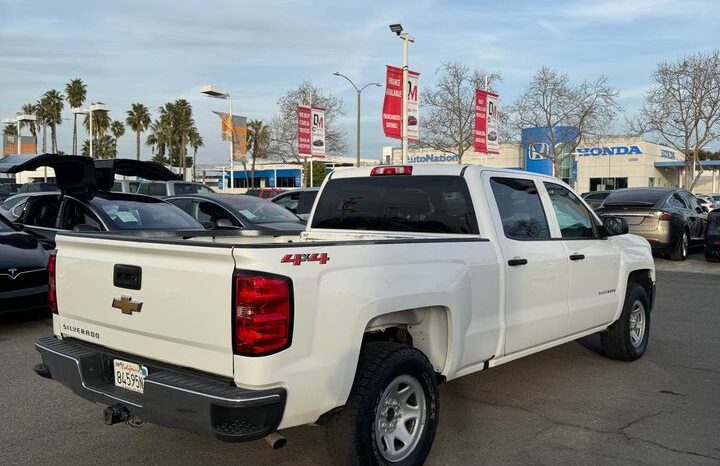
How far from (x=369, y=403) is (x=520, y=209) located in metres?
2.30

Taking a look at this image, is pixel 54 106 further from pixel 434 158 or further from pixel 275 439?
pixel 275 439

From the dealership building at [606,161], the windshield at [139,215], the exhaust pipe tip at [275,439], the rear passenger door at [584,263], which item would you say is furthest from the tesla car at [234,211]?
the dealership building at [606,161]

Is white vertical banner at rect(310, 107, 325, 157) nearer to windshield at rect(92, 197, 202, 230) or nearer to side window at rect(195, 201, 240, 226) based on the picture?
side window at rect(195, 201, 240, 226)

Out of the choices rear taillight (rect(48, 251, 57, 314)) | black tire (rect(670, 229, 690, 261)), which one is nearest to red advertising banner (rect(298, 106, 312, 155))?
black tire (rect(670, 229, 690, 261))

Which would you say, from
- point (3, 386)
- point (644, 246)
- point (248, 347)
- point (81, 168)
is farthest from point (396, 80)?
point (248, 347)

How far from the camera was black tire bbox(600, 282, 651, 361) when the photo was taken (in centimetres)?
626

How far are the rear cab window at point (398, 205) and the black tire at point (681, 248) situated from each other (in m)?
12.3

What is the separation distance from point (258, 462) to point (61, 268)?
1740 millimetres

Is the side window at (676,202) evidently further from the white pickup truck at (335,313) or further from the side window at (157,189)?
the side window at (157,189)

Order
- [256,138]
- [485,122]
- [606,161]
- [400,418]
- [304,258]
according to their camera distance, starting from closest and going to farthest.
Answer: [304,258] → [400,418] → [485,122] → [606,161] → [256,138]

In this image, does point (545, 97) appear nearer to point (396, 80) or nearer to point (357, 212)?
point (396, 80)

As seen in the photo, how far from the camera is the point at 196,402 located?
3029mm

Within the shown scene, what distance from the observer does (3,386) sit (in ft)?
18.0

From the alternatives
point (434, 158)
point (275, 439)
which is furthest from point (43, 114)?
point (275, 439)
